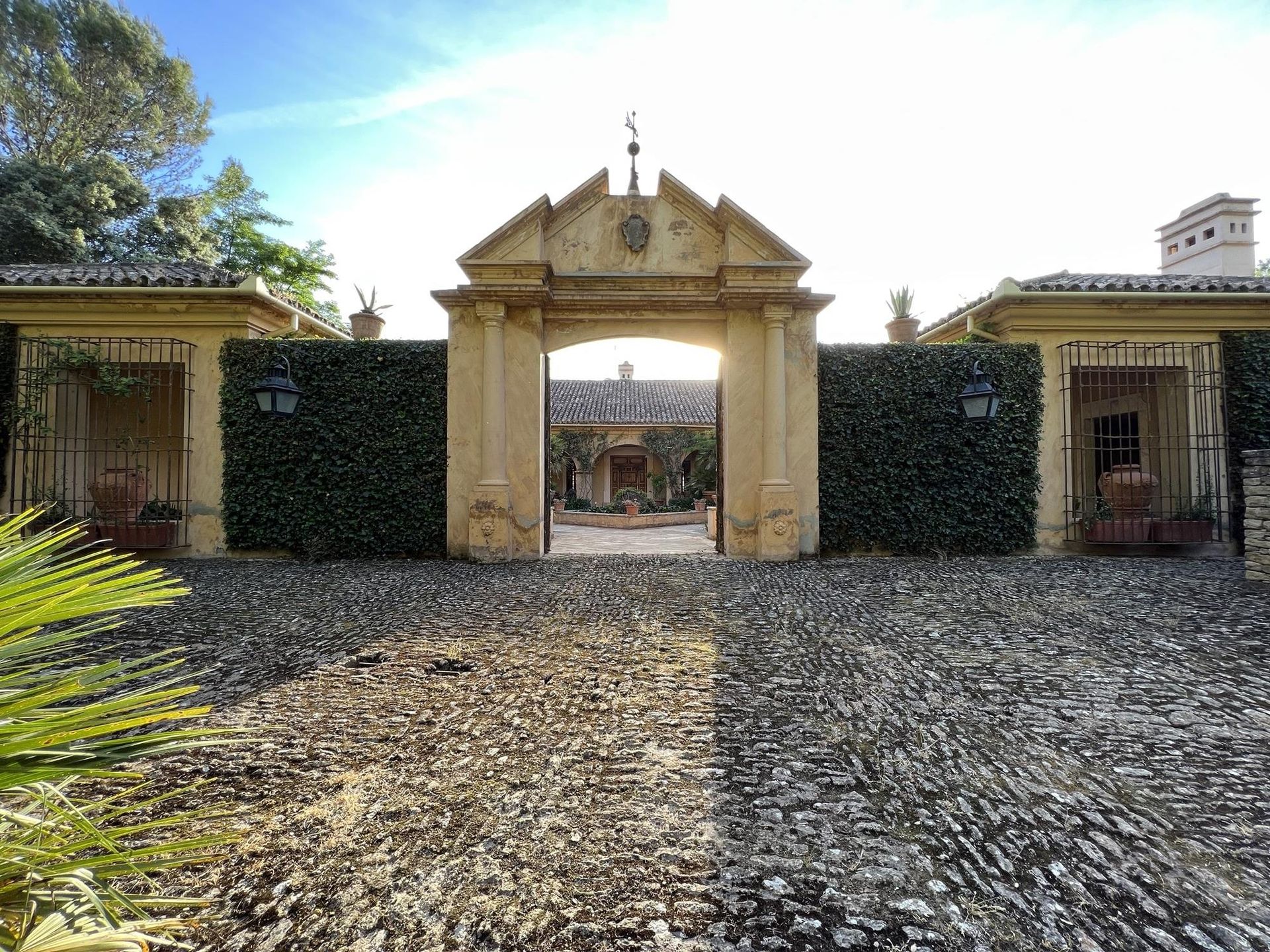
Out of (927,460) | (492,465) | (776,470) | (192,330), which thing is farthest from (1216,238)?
(192,330)

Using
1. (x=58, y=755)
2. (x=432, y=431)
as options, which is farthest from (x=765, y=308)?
(x=58, y=755)

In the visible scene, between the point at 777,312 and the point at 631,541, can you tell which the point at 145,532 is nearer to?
the point at 631,541

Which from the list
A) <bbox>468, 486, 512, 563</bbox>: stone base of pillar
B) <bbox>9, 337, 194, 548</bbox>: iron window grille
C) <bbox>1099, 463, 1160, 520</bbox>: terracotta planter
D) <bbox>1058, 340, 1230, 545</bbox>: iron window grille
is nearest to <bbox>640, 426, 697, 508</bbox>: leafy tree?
<bbox>1058, 340, 1230, 545</bbox>: iron window grille

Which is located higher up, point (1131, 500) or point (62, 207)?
point (62, 207)

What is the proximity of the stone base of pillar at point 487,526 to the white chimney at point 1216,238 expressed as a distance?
15.4 meters

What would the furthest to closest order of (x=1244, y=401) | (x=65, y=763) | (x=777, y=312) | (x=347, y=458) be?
(x=1244, y=401) < (x=347, y=458) < (x=777, y=312) < (x=65, y=763)

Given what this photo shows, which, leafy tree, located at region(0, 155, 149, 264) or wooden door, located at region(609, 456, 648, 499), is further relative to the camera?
wooden door, located at region(609, 456, 648, 499)

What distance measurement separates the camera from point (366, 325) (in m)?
9.59

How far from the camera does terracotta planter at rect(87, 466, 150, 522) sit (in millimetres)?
7906

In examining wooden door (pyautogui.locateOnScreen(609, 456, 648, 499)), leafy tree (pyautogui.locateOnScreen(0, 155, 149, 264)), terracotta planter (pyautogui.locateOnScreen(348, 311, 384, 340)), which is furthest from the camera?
wooden door (pyautogui.locateOnScreen(609, 456, 648, 499))

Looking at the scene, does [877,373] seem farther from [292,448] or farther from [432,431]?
[292,448]

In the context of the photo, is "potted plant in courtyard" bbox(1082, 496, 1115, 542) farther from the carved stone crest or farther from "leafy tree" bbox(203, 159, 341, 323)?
"leafy tree" bbox(203, 159, 341, 323)

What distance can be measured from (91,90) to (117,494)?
21.1m

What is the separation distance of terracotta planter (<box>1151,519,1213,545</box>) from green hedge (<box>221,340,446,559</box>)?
1038cm
